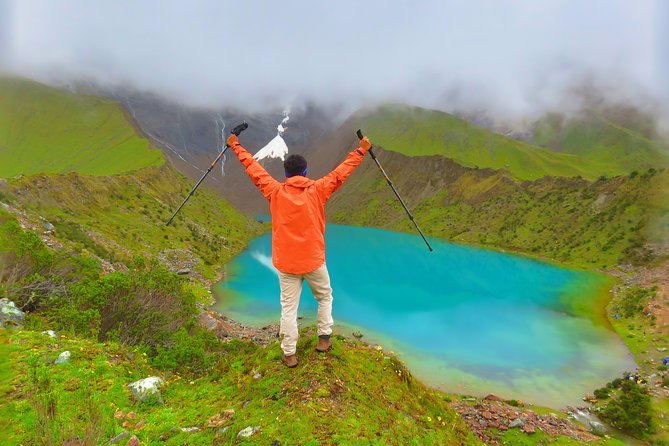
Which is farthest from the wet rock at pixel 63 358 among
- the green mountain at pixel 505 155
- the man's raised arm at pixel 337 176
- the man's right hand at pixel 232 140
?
the green mountain at pixel 505 155

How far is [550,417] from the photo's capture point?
16.3m

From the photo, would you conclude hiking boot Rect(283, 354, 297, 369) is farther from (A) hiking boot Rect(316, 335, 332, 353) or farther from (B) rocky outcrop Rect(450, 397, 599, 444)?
(B) rocky outcrop Rect(450, 397, 599, 444)

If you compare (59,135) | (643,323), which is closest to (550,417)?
(643,323)

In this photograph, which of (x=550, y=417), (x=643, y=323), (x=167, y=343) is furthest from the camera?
(x=643, y=323)

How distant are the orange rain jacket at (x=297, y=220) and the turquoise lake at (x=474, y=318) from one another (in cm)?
1807

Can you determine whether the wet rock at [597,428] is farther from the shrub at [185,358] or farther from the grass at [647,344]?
the shrub at [185,358]

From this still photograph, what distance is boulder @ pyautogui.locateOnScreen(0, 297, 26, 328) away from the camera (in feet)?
32.3

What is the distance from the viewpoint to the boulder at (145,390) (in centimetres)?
777

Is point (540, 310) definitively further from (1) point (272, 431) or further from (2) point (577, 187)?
(2) point (577, 187)

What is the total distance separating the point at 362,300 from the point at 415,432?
1267 inches

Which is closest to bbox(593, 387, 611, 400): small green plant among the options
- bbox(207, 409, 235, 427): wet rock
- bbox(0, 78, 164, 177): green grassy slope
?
bbox(207, 409, 235, 427): wet rock

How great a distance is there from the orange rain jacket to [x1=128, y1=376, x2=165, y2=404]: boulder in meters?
4.18

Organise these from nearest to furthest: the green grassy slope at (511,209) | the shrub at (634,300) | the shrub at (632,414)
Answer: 1. the shrub at (632,414)
2. the shrub at (634,300)
3. the green grassy slope at (511,209)

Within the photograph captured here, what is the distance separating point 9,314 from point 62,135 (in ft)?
567
